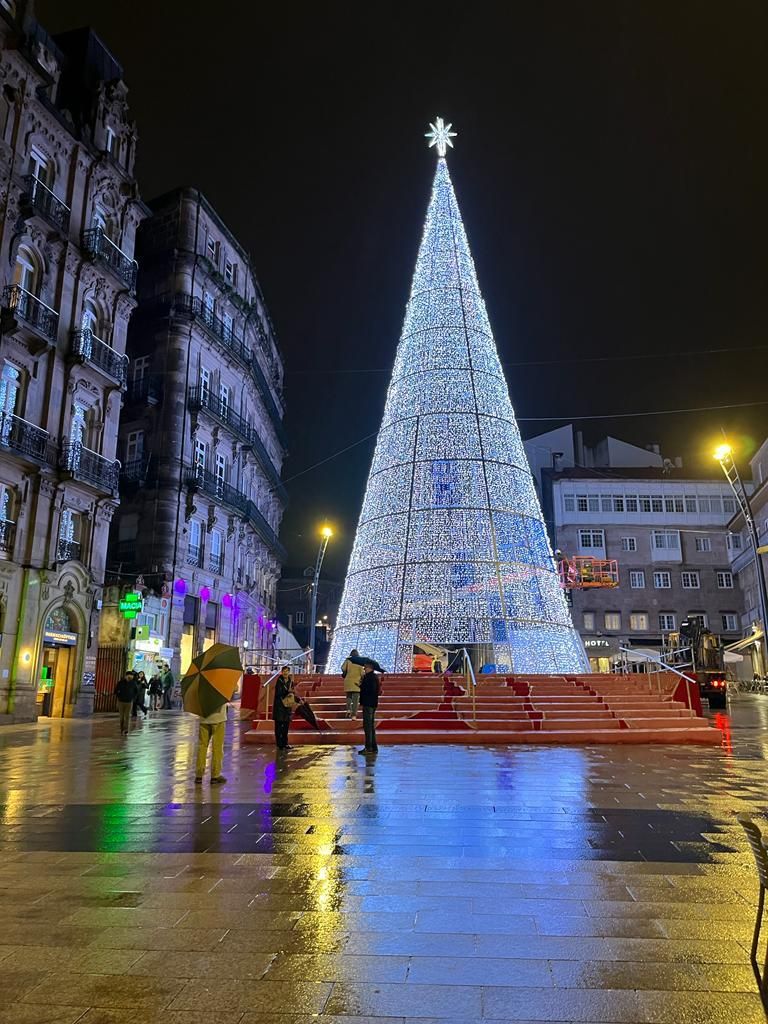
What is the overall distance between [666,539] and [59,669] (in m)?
45.6

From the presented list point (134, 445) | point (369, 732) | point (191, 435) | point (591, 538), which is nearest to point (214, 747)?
point (369, 732)

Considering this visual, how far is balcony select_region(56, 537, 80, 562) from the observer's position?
25.3m

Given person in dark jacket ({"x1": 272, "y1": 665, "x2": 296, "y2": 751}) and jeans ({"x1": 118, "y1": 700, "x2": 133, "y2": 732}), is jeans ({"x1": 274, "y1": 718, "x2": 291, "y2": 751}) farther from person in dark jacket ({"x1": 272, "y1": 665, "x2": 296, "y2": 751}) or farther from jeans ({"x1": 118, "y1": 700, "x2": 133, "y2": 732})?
jeans ({"x1": 118, "y1": 700, "x2": 133, "y2": 732})

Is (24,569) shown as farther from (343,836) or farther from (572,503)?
(572,503)

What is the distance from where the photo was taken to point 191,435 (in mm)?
35344

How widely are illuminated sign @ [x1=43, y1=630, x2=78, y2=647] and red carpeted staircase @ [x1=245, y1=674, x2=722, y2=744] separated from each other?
381 inches

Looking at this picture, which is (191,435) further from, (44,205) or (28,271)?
(44,205)

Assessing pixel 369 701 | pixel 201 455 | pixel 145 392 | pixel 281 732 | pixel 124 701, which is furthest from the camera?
pixel 201 455

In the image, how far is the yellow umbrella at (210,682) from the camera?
9852 mm

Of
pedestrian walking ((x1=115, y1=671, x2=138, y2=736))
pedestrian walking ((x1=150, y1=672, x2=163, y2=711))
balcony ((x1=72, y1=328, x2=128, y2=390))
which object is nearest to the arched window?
balcony ((x1=72, y1=328, x2=128, y2=390))

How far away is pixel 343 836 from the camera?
664cm

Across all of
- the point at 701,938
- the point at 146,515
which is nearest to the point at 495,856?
the point at 701,938

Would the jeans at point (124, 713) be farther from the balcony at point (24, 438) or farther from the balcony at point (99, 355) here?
the balcony at point (99, 355)

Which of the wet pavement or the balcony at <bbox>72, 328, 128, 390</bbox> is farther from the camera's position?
the balcony at <bbox>72, 328, 128, 390</bbox>
